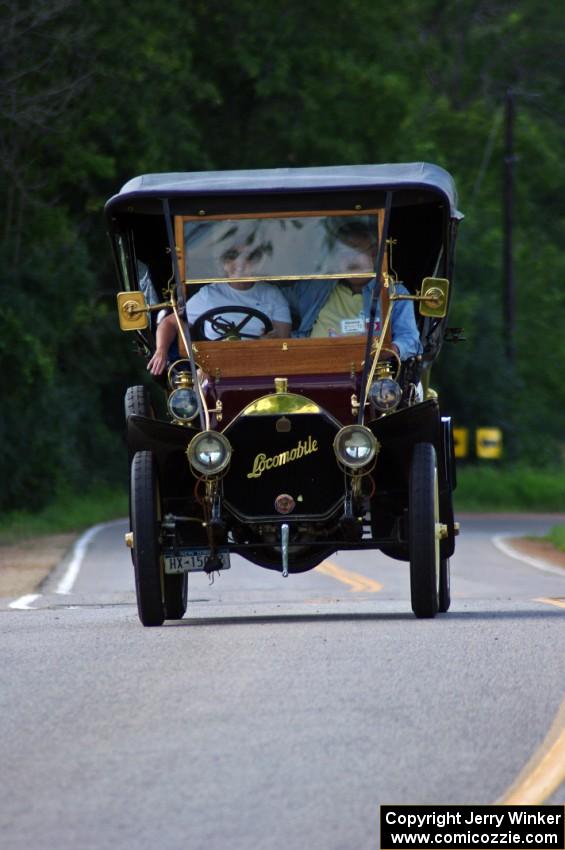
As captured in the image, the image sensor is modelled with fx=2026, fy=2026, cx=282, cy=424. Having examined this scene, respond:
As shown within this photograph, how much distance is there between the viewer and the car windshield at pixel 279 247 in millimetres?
13320

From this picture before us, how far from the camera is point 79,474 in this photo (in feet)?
148

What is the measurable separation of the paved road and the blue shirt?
5.88 feet

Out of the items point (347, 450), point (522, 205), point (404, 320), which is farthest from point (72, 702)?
point (522, 205)

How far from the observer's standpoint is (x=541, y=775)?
676 centimetres

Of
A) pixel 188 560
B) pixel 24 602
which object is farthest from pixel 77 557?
pixel 188 560

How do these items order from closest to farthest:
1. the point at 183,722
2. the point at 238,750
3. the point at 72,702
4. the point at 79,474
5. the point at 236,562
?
the point at 238,750 < the point at 183,722 < the point at 72,702 < the point at 236,562 < the point at 79,474

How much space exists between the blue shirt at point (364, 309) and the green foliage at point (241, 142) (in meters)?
24.5

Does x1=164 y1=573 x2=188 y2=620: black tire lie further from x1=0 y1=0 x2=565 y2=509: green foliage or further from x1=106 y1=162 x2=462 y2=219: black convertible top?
x1=0 y1=0 x2=565 y2=509: green foliage

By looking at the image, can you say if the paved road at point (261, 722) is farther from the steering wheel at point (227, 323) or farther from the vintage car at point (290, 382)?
the steering wheel at point (227, 323)

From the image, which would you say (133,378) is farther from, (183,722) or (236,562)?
(183,722)

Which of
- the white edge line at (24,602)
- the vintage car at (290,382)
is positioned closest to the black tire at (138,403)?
the vintage car at (290,382)

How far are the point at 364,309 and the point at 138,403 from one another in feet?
5.52

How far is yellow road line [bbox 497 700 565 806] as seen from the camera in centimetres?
640

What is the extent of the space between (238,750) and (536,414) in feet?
185
